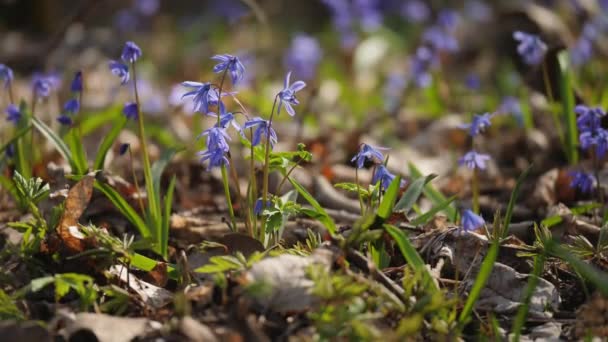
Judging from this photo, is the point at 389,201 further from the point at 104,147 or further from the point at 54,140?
the point at 54,140

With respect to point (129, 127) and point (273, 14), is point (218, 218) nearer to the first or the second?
point (129, 127)

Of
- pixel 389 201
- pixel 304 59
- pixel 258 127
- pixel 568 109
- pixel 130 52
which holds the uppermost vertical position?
pixel 130 52

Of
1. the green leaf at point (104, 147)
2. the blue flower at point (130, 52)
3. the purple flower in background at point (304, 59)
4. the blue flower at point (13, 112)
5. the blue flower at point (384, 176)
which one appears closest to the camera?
the blue flower at point (384, 176)

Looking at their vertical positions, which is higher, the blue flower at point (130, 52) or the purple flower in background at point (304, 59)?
the blue flower at point (130, 52)

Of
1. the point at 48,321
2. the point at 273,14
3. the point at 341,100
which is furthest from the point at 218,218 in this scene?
the point at 273,14

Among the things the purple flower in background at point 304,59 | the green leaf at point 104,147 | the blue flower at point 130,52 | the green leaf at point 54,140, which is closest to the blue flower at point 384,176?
the blue flower at point 130,52

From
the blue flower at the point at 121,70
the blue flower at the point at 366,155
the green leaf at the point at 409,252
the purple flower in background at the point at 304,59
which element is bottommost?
the purple flower in background at the point at 304,59

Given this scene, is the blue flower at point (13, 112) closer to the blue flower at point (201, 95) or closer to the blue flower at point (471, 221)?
the blue flower at point (201, 95)

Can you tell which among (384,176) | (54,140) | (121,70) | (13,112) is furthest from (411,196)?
(13,112)
